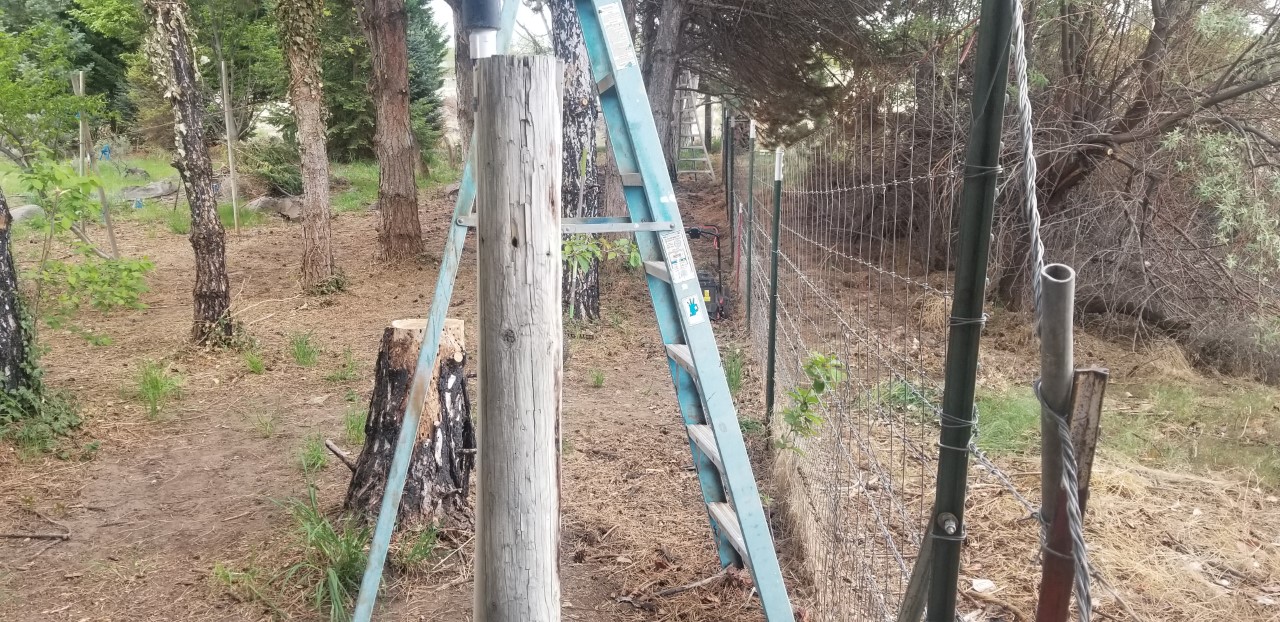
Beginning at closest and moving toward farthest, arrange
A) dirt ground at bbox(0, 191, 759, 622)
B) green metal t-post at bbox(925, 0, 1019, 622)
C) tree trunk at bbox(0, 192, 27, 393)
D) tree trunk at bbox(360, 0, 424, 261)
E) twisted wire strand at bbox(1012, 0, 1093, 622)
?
twisted wire strand at bbox(1012, 0, 1093, 622)
green metal t-post at bbox(925, 0, 1019, 622)
dirt ground at bbox(0, 191, 759, 622)
tree trunk at bbox(0, 192, 27, 393)
tree trunk at bbox(360, 0, 424, 261)

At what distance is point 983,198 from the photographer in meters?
1.19

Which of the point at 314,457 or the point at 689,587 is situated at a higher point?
the point at 314,457

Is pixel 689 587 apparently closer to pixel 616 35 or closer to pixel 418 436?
pixel 418 436

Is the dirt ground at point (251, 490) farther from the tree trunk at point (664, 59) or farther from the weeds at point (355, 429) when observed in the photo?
the tree trunk at point (664, 59)

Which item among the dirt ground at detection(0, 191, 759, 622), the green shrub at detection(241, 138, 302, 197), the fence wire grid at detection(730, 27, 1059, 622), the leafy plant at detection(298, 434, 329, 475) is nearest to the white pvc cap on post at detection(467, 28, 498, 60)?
the fence wire grid at detection(730, 27, 1059, 622)

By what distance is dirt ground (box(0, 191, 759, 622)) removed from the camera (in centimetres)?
300

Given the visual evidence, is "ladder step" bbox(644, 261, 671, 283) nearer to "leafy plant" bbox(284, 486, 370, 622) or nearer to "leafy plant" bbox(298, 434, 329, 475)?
"leafy plant" bbox(284, 486, 370, 622)

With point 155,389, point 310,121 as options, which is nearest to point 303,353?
point 155,389

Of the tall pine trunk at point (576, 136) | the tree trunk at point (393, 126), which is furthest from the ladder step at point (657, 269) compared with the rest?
the tree trunk at point (393, 126)

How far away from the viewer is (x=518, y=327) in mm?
1438

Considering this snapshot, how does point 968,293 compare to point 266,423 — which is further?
point 266,423

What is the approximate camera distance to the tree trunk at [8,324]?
14.0 ft

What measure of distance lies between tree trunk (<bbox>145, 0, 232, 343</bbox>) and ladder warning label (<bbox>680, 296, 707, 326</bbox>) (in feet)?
16.4

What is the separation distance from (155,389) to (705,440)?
13.5ft
